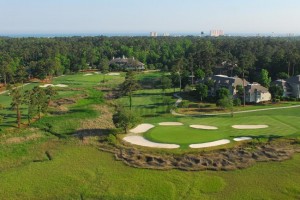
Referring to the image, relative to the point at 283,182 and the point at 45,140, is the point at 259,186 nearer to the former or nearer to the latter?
the point at 283,182

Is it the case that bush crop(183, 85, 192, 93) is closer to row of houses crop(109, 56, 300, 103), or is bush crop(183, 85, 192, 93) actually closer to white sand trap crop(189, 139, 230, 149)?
row of houses crop(109, 56, 300, 103)

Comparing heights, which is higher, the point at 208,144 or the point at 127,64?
the point at 127,64

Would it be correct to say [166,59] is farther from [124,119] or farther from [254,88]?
[124,119]

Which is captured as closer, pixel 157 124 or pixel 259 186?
pixel 259 186

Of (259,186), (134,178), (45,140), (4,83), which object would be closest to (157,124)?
(45,140)

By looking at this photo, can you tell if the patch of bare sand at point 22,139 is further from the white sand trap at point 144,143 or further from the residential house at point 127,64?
the residential house at point 127,64

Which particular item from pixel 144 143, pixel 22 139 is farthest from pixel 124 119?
pixel 22 139
